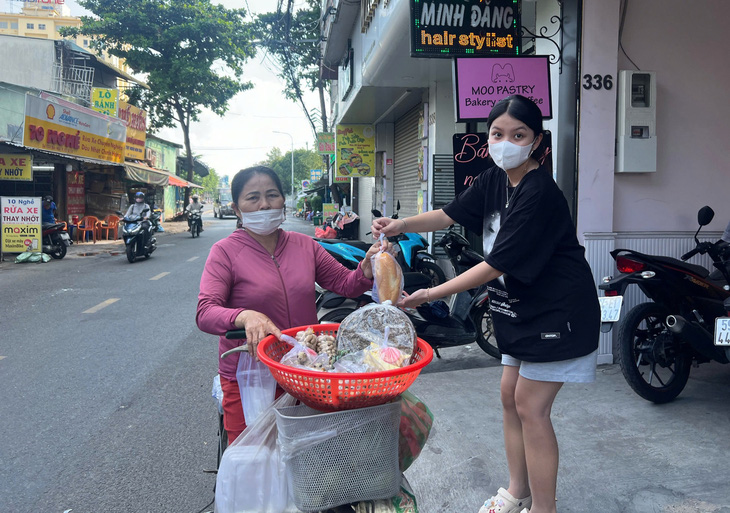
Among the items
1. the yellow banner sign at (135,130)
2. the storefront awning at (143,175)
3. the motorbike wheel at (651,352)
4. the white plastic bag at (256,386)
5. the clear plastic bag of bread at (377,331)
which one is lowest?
the motorbike wheel at (651,352)

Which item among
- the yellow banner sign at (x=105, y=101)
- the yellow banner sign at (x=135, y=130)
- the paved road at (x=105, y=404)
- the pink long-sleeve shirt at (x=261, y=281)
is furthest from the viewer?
the yellow banner sign at (x=135, y=130)

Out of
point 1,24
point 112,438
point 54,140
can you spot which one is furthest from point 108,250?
point 1,24

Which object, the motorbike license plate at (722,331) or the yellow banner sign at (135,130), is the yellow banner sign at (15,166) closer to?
the yellow banner sign at (135,130)

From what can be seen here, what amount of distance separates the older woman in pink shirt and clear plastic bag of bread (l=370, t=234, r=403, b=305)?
0.14 metres

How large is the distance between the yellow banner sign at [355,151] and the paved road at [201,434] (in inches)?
378

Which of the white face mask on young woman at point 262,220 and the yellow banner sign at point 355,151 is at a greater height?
the yellow banner sign at point 355,151

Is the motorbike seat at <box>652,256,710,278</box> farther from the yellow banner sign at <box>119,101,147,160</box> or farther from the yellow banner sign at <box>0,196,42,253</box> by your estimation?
the yellow banner sign at <box>119,101,147,160</box>

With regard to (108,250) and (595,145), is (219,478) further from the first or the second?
(108,250)

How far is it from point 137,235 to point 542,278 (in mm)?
12952

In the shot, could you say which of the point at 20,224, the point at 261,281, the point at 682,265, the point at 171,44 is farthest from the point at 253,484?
the point at 171,44

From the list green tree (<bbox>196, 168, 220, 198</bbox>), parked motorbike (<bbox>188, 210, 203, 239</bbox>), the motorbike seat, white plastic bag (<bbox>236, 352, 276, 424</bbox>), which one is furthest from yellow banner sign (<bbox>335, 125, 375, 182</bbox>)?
green tree (<bbox>196, 168, 220, 198</bbox>)

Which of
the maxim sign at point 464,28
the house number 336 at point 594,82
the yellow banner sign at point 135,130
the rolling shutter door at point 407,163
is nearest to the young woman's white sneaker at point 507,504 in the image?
the house number 336 at point 594,82

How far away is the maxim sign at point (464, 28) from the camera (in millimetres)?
5250

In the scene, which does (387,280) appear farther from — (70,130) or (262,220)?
(70,130)
